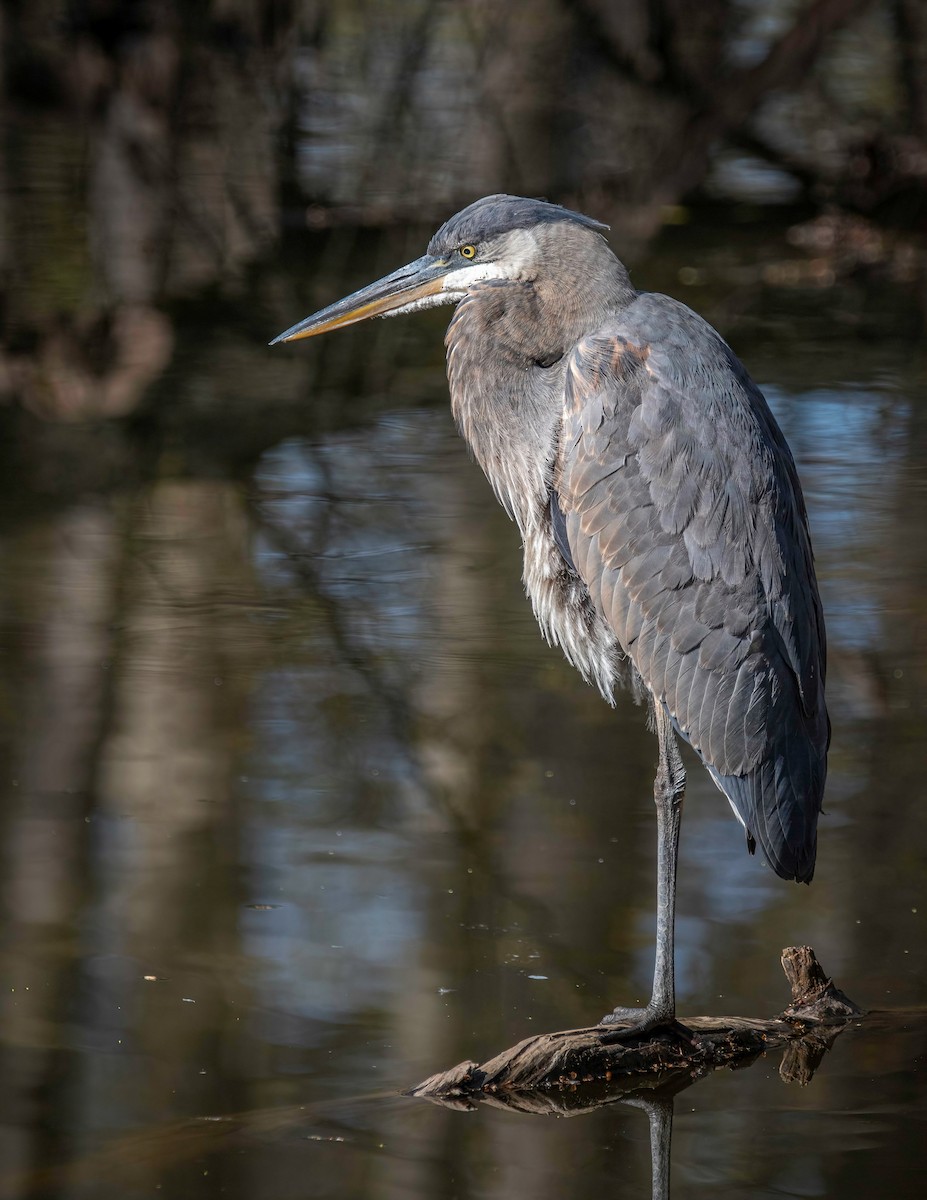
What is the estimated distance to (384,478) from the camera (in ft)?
28.0

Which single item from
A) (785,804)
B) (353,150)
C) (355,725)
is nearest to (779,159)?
(353,150)

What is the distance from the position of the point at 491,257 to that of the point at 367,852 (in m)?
1.72

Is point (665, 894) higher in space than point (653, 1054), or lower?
higher

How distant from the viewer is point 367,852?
4.92 metres

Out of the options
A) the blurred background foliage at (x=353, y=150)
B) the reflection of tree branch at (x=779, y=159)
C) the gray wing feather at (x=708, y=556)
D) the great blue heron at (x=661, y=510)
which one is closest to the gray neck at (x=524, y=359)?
the great blue heron at (x=661, y=510)

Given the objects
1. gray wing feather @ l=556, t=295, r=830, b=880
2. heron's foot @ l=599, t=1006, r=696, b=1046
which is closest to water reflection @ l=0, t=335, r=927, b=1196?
heron's foot @ l=599, t=1006, r=696, b=1046

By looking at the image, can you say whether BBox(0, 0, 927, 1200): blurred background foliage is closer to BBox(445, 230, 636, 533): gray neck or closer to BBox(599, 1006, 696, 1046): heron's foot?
BBox(599, 1006, 696, 1046): heron's foot

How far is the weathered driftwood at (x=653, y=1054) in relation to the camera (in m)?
3.69

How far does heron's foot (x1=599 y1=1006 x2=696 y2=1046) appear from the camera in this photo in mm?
3797

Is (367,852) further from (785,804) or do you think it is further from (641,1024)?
(785,804)

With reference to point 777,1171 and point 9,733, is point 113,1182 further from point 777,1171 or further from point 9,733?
point 9,733

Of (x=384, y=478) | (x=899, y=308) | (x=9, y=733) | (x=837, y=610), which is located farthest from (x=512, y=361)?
(x=899, y=308)

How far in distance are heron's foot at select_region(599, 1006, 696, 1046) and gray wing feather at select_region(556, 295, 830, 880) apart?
417 mm

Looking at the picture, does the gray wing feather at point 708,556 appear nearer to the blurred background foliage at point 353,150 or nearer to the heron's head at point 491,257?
the heron's head at point 491,257
